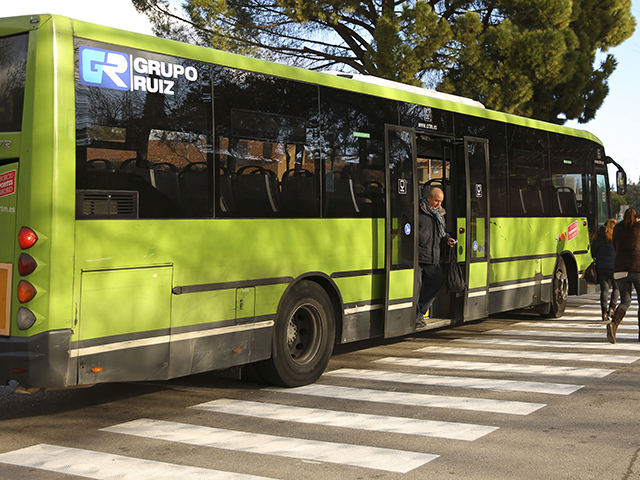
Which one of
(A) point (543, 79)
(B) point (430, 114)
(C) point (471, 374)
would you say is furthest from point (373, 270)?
(A) point (543, 79)

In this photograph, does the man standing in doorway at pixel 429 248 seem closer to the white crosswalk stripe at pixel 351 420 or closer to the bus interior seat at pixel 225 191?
the white crosswalk stripe at pixel 351 420

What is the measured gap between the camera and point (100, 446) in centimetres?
582

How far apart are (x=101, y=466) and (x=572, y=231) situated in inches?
425

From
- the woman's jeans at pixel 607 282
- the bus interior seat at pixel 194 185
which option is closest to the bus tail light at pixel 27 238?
the bus interior seat at pixel 194 185

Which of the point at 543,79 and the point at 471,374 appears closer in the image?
the point at 471,374

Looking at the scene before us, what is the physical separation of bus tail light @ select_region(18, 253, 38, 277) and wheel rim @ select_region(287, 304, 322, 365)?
2980 millimetres

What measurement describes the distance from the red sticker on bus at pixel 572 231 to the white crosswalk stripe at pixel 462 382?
6.40 meters

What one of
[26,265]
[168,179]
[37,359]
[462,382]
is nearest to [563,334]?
[462,382]

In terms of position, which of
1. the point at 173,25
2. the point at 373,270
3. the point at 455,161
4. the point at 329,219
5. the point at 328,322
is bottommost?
the point at 328,322

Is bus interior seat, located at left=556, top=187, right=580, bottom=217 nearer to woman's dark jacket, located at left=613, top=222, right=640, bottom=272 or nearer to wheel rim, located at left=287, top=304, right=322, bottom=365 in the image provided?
woman's dark jacket, located at left=613, top=222, right=640, bottom=272

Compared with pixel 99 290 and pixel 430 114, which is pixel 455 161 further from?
pixel 99 290

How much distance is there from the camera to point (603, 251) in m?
12.4

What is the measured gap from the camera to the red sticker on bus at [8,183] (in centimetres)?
579

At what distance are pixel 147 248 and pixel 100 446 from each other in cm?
158
